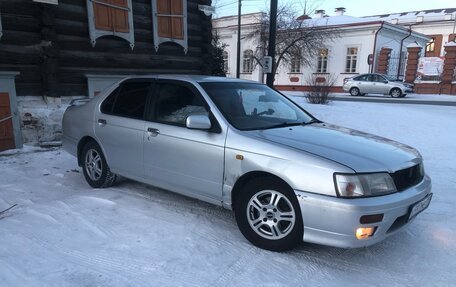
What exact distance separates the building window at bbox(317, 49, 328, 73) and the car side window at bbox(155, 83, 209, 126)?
28.9m

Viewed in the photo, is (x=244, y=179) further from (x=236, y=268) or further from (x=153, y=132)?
(x=153, y=132)

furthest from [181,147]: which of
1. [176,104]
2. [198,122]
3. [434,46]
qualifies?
[434,46]

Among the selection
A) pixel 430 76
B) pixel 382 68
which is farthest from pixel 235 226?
pixel 382 68

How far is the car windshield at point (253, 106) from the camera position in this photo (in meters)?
4.02

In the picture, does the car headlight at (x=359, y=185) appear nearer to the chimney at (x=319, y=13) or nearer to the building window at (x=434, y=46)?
the chimney at (x=319, y=13)

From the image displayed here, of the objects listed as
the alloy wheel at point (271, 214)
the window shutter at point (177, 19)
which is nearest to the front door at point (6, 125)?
the window shutter at point (177, 19)

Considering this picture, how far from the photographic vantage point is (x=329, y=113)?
39.1ft

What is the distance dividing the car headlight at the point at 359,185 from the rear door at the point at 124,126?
2.39m

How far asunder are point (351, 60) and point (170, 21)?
79.2ft

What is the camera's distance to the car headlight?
3.05 meters

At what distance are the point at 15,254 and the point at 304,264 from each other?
249 cm

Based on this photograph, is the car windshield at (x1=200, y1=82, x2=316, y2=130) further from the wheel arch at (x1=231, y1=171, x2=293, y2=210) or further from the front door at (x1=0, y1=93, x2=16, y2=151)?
the front door at (x1=0, y1=93, x2=16, y2=151)

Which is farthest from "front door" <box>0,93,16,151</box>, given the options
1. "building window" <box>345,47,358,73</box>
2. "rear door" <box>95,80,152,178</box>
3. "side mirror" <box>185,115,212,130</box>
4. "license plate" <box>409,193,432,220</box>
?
"building window" <box>345,47,358,73</box>

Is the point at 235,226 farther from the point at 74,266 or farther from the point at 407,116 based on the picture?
the point at 407,116
